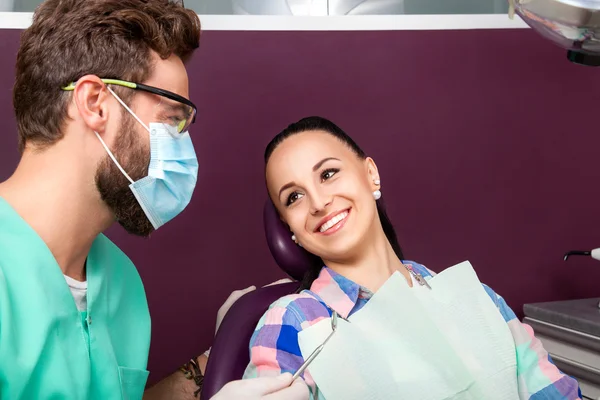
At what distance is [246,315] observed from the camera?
1409mm

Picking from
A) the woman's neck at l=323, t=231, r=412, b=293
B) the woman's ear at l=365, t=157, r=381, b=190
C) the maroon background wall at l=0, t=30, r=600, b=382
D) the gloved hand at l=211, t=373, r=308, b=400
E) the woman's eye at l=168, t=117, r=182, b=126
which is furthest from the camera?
the maroon background wall at l=0, t=30, r=600, b=382

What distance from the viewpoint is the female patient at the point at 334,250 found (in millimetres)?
1319

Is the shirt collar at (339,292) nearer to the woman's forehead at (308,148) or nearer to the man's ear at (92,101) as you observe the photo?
the woman's forehead at (308,148)

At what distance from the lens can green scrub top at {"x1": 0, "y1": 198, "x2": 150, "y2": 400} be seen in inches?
42.5

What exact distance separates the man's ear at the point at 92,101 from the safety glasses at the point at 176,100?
0.02 m

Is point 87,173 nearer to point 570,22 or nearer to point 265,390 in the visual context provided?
point 265,390

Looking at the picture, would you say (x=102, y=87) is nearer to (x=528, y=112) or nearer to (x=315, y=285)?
(x=315, y=285)

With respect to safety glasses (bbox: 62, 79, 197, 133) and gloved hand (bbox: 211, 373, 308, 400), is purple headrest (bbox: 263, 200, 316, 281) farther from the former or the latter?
gloved hand (bbox: 211, 373, 308, 400)

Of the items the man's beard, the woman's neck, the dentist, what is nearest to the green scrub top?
the dentist

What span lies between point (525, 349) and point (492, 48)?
4.14ft

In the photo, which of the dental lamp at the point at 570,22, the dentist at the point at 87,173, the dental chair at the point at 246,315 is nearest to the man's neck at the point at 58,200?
the dentist at the point at 87,173

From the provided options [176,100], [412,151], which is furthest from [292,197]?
[412,151]

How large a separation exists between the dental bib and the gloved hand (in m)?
0.15

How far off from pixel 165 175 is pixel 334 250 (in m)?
0.41
